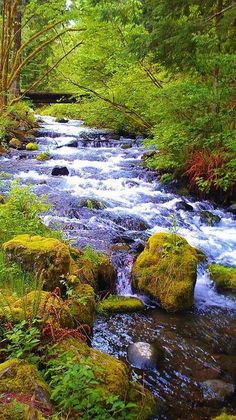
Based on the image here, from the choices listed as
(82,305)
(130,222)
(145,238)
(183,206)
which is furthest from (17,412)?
Answer: (183,206)

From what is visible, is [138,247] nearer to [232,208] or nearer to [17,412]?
[232,208]

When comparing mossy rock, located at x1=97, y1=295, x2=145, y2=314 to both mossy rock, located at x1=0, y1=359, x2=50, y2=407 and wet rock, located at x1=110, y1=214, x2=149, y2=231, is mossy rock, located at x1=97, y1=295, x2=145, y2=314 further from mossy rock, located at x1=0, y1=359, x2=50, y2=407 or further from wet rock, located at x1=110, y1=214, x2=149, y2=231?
wet rock, located at x1=110, y1=214, x2=149, y2=231

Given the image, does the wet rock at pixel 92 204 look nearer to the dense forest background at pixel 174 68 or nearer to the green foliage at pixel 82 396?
the dense forest background at pixel 174 68

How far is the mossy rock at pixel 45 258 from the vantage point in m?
4.61

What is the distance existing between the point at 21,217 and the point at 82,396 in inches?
146

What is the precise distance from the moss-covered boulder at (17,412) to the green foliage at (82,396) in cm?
27

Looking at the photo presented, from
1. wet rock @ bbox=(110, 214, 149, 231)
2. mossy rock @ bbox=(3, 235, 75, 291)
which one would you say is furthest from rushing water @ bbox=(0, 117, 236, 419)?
mossy rock @ bbox=(3, 235, 75, 291)

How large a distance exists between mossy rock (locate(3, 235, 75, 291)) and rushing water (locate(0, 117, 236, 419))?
817 millimetres

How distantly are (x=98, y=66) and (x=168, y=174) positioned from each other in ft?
13.2

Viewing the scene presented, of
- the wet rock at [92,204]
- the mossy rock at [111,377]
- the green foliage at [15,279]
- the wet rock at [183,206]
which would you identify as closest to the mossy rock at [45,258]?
the green foliage at [15,279]

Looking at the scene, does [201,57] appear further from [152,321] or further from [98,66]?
[152,321]

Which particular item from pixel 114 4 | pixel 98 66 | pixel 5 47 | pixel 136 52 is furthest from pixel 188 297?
pixel 5 47

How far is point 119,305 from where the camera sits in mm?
5391

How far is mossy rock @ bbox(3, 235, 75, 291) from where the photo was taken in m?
4.61
